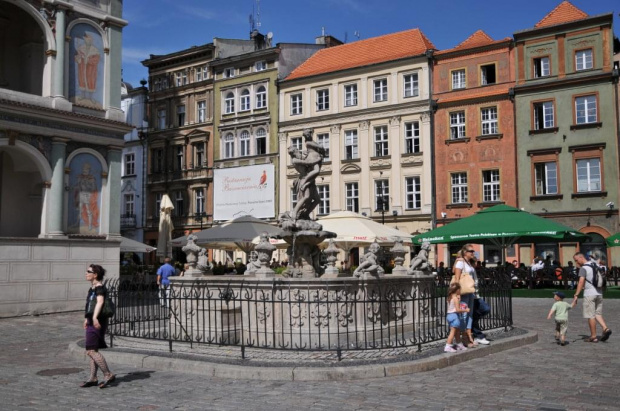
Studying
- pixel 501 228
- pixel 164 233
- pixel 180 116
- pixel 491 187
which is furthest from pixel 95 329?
pixel 180 116

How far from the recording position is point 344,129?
41.4 meters

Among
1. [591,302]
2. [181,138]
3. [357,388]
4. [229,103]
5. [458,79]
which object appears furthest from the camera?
[181,138]

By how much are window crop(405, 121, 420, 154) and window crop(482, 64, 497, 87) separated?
4390mm

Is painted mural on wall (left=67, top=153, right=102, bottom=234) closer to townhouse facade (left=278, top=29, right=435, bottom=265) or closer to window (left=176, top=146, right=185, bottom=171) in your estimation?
townhouse facade (left=278, top=29, right=435, bottom=265)

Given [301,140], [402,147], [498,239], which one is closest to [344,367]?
[498,239]

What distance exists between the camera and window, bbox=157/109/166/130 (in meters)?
49.3

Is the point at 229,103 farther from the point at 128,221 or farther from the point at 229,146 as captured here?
the point at 128,221

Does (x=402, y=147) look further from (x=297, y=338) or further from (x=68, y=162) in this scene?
(x=297, y=338)

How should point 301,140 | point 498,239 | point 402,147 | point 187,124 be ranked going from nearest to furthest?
point 498,239, point 402,147, point 301,140, point 187,124

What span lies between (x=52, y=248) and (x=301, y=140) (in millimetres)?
24095

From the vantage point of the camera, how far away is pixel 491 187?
36312 millimetres

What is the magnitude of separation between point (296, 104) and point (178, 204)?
11.5 meters

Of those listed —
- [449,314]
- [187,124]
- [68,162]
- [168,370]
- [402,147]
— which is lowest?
[168,370]

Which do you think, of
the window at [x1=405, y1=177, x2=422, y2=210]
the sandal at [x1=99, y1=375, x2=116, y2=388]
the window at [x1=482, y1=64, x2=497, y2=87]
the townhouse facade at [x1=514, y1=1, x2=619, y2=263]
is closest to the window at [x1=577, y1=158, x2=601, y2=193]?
the townhouse facade at [x1=514, y1=1, x2=619, y2=263]
